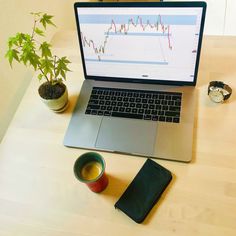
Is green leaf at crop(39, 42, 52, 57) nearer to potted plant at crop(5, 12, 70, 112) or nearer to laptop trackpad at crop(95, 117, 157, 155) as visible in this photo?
potted plant at crop(5, 12, 70, 112)

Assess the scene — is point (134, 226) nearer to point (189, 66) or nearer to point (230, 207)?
point (230, 207)

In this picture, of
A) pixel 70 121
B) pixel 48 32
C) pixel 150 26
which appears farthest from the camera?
pixel 48 32

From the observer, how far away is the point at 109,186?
77cm

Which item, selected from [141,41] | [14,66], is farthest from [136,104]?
[14,66]

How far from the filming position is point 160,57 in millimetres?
856

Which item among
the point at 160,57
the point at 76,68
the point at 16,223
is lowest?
the point at 16,223

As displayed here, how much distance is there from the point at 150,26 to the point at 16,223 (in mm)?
643

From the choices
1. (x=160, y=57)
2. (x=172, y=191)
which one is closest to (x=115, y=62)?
(x=160, y=57)

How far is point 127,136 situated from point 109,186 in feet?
0.52

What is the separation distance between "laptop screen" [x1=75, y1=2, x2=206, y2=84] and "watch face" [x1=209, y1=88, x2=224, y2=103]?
0.07m

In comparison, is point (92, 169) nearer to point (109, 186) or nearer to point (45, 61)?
point (109, 186)

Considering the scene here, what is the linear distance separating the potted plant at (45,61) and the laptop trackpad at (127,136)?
16 centimetres

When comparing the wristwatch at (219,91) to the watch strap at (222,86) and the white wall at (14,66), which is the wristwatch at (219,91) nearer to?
the watch strap at (222,86)

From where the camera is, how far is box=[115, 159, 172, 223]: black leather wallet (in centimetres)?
71
